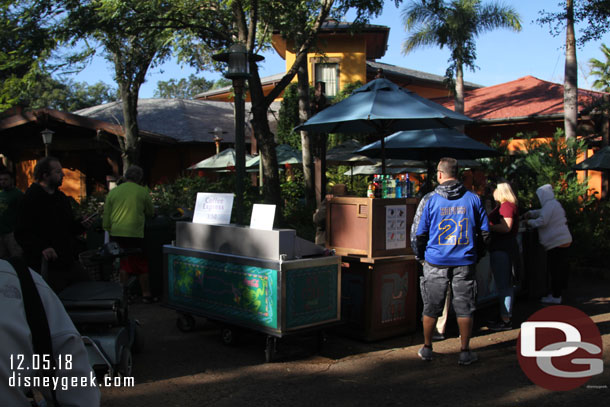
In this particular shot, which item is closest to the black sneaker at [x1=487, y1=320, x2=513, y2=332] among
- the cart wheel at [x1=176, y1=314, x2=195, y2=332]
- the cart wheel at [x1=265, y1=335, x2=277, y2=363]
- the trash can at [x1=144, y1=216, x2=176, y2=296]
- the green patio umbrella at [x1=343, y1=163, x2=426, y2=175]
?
the cart wheel at [x1=265, y1=335, x2=277, y2=363]

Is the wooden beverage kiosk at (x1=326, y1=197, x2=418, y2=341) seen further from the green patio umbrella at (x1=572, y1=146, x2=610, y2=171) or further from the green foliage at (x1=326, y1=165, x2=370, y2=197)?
the green foliage at (x1=326, y1=165, x2=370, y2=197)

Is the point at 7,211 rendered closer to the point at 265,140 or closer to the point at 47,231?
the point at 47,231

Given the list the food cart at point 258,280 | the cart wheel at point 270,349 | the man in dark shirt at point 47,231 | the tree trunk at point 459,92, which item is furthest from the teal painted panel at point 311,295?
the tree trunk at point 459,92

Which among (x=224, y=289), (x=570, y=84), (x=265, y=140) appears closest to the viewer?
(x=224, y=289)

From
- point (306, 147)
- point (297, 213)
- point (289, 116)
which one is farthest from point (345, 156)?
point (289, 116)

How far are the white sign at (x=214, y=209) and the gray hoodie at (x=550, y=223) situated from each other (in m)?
4.58

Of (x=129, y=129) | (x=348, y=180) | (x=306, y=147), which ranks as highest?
(x=129, y=129)

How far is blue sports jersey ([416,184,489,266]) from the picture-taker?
5.36m

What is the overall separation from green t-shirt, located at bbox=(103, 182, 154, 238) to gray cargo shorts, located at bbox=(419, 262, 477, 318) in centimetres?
384

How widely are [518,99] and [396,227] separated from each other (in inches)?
756

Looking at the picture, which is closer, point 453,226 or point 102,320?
point 102,320

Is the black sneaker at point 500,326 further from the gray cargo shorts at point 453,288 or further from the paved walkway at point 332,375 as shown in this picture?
the gray cargo shorts at point 453,288

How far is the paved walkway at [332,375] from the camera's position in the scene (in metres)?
4.60

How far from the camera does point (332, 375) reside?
5.19m
